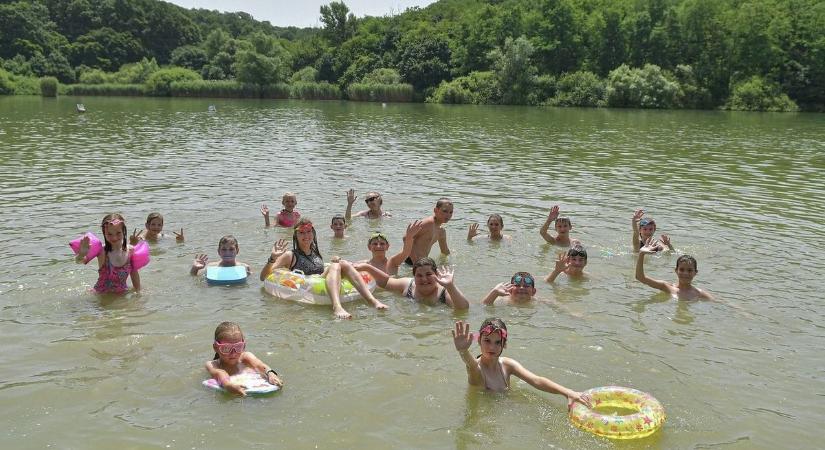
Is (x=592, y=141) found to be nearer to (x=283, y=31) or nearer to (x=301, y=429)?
(x=301, y=429)

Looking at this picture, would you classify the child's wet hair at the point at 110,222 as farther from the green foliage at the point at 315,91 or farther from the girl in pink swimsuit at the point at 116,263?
the green foliage at the point at 315,91

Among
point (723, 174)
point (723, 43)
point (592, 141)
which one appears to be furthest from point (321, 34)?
point (723, 174)

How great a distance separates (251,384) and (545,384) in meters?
2.83

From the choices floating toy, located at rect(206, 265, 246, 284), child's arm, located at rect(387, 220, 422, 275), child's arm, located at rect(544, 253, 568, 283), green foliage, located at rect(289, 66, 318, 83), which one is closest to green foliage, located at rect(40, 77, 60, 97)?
green foliage, located at rect(289, 66, 318, 83)

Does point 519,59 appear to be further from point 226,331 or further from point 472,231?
point 226,331

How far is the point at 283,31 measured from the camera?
198750 mm

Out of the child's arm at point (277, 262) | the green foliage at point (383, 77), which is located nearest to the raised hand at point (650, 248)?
the child's arm at point (277, 262)

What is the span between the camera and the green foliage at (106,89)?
88.4 m

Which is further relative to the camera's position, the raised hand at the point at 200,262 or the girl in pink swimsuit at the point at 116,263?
the raised hand at the point at 200,262

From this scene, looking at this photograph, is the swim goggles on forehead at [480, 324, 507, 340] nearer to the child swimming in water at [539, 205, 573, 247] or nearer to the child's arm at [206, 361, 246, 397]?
the child's arm at [206, 361, 246, 397]

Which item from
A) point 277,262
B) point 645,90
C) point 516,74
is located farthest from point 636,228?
point 516,74

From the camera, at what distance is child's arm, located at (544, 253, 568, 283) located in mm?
9625

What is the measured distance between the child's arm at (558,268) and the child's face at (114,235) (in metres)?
6.06

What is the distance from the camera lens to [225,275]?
9945 mm
